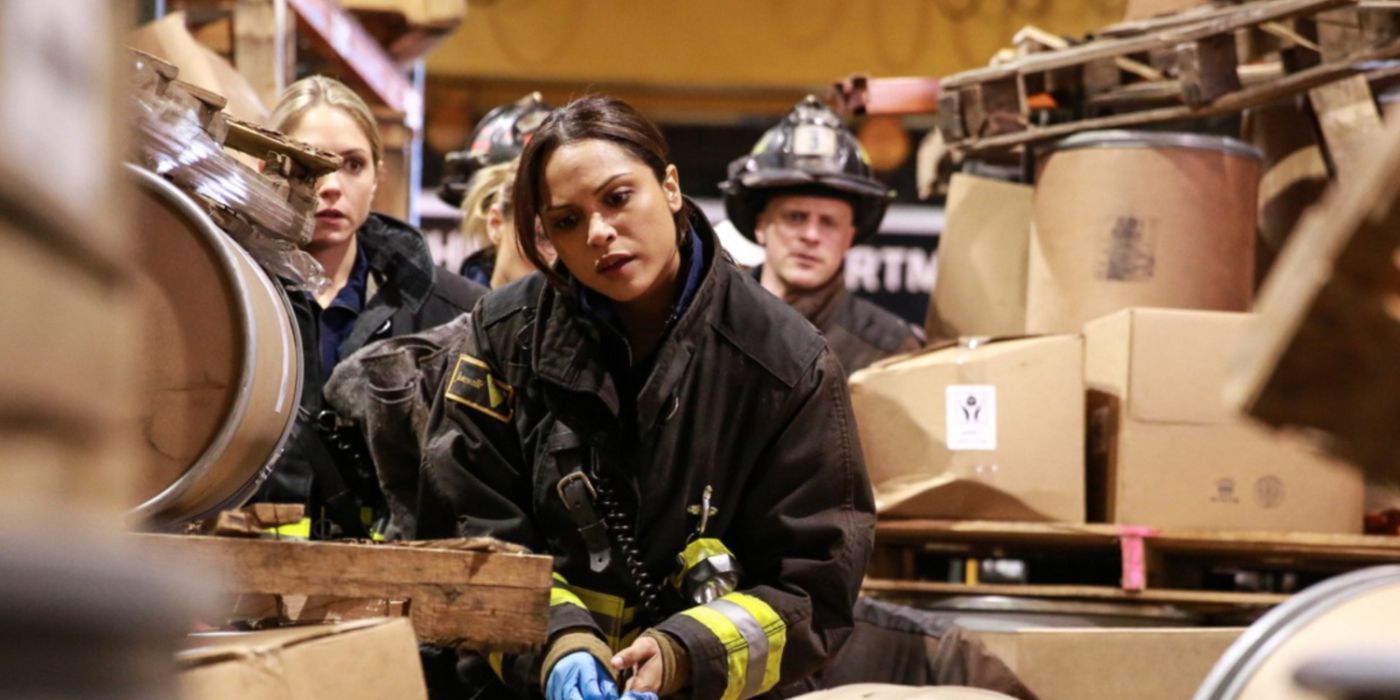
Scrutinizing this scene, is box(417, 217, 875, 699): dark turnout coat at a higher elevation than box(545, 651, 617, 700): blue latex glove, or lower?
higher

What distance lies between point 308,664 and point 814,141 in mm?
3788

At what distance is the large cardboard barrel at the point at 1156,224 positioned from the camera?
4367 mm

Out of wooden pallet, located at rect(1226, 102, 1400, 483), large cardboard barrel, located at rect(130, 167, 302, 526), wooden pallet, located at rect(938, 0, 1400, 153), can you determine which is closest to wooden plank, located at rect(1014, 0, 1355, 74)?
wooden pallet, located at rect(938, 0, 1400, 153)

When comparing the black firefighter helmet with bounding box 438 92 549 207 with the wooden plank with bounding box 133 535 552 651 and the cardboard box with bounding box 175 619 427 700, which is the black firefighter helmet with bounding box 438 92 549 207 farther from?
the cardboard box with bounding box 175 619 427 700

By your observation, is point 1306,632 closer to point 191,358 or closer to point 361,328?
point 191,358

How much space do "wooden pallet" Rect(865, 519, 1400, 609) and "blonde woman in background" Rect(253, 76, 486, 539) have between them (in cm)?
128

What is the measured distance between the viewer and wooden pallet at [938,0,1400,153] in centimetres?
429

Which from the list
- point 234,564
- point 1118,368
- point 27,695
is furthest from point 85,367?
point 1118,368

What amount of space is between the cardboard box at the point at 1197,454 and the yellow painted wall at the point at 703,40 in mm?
4825

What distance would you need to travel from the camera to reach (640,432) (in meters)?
2.79

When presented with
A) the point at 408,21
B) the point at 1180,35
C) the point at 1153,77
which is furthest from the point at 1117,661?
the point at 408,21

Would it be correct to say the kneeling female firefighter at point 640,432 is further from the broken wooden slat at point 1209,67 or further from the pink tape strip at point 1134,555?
the broken wooden slat at point 1209,67

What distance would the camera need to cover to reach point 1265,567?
4375 mm

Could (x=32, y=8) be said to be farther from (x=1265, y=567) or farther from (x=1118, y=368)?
(x=1265, y=567)
